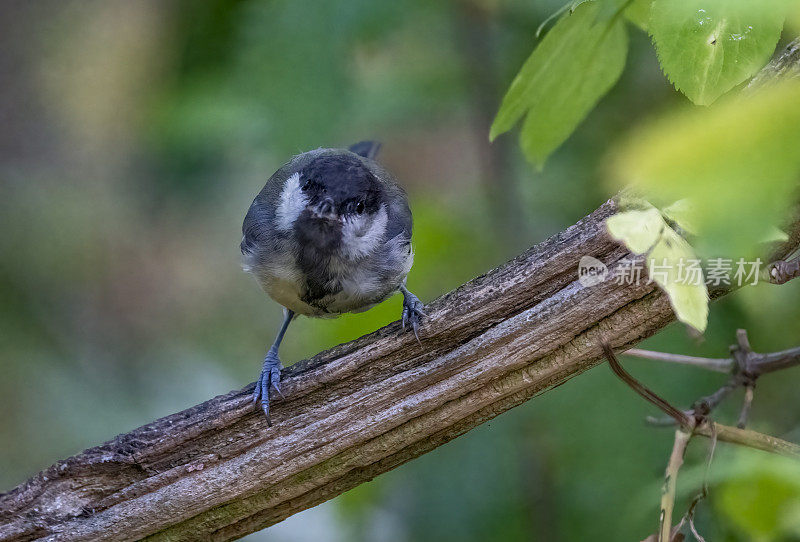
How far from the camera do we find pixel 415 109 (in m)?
2.25

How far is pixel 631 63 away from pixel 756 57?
1295 mm

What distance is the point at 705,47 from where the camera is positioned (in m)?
0.82

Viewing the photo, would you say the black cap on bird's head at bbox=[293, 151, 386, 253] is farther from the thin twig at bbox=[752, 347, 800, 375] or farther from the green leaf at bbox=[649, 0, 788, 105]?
the green leaf at bbox=[649, 0, 788, 105]

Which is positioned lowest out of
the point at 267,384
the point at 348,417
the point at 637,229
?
the point at 637,229

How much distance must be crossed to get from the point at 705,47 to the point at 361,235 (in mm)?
1329

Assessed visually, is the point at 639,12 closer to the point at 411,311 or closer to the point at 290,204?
the point at 411,311

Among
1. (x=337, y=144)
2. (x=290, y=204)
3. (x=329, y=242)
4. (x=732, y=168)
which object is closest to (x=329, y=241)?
(x=329, y=242)

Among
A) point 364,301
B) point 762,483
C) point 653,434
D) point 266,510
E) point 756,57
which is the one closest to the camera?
point 756,57

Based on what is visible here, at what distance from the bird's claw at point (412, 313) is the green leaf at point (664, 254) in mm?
855

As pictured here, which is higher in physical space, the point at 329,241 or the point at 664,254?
the point at 329,241

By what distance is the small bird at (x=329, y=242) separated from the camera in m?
2.03

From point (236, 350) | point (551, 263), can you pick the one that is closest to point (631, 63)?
point (551, 263)

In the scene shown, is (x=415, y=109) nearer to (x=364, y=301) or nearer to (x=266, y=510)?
(x=364, y=301)

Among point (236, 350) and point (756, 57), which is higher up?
point (236, 350)
